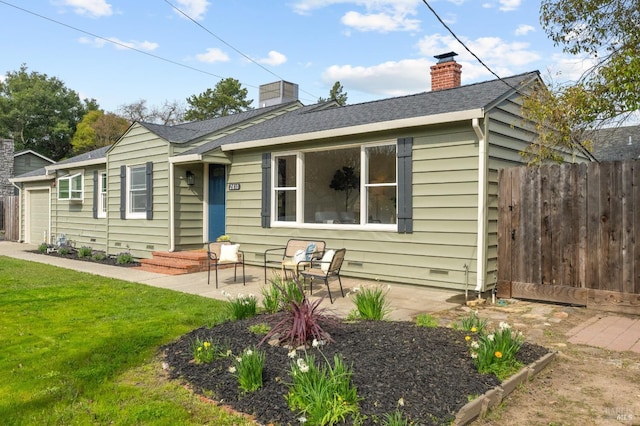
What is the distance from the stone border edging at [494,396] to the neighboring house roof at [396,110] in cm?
397

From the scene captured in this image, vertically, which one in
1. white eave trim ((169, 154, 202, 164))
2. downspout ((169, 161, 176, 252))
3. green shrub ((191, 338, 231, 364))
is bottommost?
green shrub ((191, 338, 231, 364))

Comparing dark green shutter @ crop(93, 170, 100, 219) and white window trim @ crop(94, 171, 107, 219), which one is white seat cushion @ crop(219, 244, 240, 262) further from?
dark green shutter @ crop(93, 170, 100, 219)

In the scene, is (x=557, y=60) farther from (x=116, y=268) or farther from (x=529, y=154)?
(x=116, y=268)

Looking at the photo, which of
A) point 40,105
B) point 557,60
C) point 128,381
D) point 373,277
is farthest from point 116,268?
point 40,105

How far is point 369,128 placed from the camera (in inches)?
303

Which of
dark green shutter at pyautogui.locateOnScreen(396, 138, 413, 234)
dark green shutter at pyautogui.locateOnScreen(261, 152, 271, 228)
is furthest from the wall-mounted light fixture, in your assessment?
dark green shutter at pyautogui.locateOnScreen(396, 138, 413, 234)

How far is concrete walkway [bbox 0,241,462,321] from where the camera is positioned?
20.0ft

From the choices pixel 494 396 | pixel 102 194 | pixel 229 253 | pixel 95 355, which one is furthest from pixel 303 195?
pixel 102 194

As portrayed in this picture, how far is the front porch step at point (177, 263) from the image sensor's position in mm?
9445

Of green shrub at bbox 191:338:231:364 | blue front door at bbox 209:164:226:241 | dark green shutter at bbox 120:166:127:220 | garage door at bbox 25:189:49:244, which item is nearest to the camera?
green shrub at bbox 191:338:231:364

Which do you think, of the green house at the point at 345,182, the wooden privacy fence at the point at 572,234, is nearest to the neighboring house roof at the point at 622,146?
the green house at the point at 345,182

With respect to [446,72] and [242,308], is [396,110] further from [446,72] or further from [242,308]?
[242,308]

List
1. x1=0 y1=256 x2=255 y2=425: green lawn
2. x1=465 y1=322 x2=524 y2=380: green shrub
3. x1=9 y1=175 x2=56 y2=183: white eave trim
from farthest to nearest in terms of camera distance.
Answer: x1=9 y1=175 x2=56 y2=183: white eave trim, x1=465 y1=322 x2=524 y2=380: green shrub, x1=0 y1=256 x2=255 y2=425: green lawn

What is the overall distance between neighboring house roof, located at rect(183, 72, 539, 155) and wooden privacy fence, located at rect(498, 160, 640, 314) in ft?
4.23
